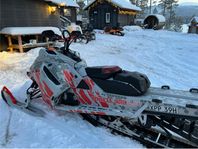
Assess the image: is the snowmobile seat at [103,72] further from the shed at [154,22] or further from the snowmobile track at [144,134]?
the shed at [154,22]

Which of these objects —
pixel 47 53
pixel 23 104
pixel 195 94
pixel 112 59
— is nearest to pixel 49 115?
pixel 23 104

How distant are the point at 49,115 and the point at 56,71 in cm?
73

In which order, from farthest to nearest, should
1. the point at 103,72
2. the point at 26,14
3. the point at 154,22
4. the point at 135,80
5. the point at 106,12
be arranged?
the point at 154,22
the point at 106,12
the point at 26,14
the point at 103,72
the point at 135,80

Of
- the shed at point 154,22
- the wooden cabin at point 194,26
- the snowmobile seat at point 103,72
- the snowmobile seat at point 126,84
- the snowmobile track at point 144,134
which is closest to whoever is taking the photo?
the snowmobile track at point 144,134

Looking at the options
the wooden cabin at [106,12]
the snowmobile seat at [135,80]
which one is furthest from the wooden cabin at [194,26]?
the snowmobile seat at [135,80]

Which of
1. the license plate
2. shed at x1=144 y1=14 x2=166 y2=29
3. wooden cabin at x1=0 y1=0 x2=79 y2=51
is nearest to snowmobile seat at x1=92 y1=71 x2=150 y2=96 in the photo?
the license plate

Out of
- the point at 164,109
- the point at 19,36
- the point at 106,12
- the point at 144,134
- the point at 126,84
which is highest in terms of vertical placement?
the point at 106,12

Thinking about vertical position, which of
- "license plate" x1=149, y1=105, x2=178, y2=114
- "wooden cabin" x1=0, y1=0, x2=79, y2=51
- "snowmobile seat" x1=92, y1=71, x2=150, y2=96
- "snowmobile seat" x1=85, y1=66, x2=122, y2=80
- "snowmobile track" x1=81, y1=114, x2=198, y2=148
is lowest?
"snowmobile track" x1=81, y1=114, x2=198, y2=148

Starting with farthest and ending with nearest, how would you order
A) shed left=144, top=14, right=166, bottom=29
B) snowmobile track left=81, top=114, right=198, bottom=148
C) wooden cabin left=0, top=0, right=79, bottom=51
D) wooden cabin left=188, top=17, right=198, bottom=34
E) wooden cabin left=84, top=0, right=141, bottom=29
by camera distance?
shed left=144, top=14, right=166, bottom=29 → wooden cabin left=84, top=0, right=141, bottom=29 → wooden cabin left=188, top=17, right=198, bottom=34 → wooden cabin left=0, top=0, right=79, bottom=51 → snowmobile track left=81, top=114, right=198, bottom=148

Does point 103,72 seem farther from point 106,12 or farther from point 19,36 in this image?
point 106,12

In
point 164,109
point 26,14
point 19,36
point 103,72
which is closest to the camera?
point 164,109

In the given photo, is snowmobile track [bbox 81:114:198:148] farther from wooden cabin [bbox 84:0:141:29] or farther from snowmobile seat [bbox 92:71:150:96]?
wooden cabin [bbox 84:0:141:29]

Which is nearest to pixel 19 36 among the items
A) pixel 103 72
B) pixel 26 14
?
pixel 26 14

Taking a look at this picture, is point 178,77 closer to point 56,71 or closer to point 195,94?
point 195,94
